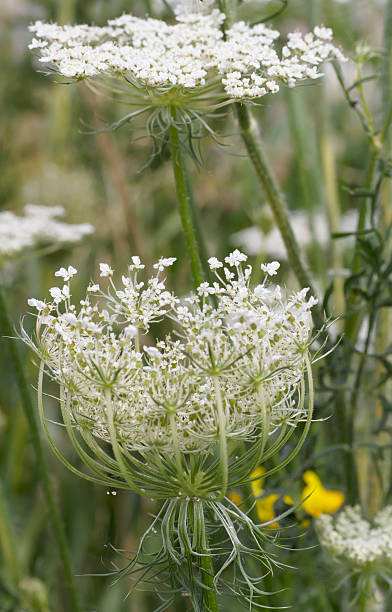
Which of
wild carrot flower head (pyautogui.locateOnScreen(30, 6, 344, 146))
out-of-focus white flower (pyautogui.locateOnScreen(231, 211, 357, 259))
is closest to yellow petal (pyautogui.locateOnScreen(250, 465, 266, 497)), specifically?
wild carrot flower head (pyautogui.locateOnScreen(30, 6, 344, 146))

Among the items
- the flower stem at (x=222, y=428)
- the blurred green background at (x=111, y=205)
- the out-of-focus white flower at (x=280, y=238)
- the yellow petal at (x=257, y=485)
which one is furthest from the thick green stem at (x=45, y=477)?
the out-of-focus white flower at (x=280, y=238)

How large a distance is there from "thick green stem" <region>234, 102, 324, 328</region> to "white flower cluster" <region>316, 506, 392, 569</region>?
199mm

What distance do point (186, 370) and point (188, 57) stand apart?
248 millimetres

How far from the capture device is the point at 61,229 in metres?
0.95

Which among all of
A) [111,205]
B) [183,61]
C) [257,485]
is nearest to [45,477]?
[257,485]

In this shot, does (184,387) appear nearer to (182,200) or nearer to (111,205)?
(182,200)

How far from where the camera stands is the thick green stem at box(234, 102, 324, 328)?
1.97ft

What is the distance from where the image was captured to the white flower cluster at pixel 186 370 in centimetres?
42

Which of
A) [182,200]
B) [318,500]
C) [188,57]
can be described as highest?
[188,57]

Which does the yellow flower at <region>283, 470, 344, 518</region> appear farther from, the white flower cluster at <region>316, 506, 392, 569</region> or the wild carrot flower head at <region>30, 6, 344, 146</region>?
the wild carrot flower head at <region>30, 6, 344, 146</region>

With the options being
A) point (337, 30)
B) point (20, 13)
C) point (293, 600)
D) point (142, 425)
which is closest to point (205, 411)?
point (142, 425)

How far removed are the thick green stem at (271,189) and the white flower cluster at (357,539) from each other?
199mm

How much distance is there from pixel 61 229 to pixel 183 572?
0.58m

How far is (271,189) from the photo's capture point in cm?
64
